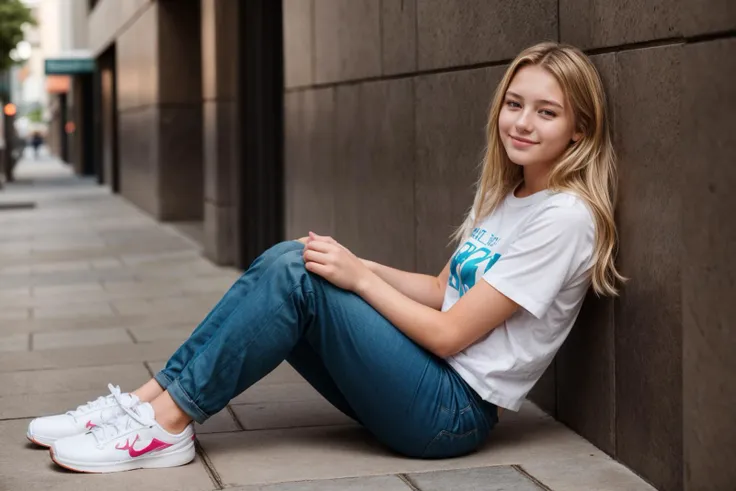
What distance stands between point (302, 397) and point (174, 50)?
11265mm

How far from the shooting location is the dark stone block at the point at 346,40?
652 centimetres

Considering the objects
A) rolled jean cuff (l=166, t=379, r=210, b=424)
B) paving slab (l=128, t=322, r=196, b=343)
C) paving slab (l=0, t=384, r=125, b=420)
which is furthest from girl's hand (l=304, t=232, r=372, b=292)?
paving slab (l=128, t=322, r=196, b=343)

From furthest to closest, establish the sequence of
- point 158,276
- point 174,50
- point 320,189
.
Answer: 1. point 174,50
2. point 158,276
3. point 320,189

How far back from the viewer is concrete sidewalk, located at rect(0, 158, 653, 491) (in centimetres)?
372

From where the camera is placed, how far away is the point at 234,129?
1034 centimetres

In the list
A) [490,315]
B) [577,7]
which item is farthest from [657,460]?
[577,7]

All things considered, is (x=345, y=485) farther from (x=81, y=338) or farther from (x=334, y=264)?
(x=81, y=338)

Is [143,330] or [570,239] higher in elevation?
[570,239]

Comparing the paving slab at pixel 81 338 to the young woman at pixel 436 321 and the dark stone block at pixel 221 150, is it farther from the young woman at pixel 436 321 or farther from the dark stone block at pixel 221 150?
the dark stone block at pixel 221 150

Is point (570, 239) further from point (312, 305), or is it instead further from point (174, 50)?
point (174, 50)

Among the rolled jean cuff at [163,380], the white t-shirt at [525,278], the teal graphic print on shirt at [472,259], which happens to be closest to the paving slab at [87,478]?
the rolled jean cuff at [163,380]

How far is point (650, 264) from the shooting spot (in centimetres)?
358

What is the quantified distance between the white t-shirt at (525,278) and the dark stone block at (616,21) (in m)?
0.54

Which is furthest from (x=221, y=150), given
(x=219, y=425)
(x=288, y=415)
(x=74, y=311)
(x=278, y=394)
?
(x=219, y=425)
